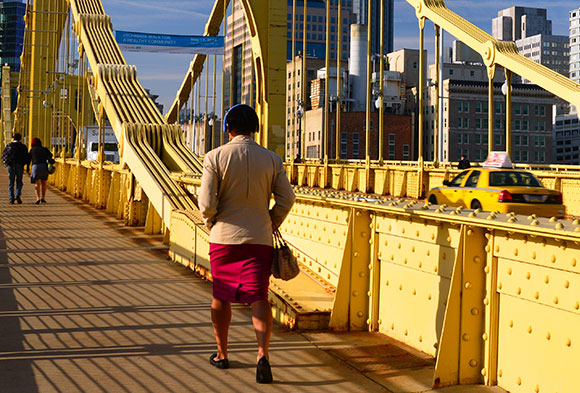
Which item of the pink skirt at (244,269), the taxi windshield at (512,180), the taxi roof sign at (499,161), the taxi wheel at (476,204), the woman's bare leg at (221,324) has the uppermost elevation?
the taxi roof sign at (499,161)

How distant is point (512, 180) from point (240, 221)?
471 inches

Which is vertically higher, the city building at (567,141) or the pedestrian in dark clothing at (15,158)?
the city building at (567,141)

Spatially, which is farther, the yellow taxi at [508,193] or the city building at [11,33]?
the city building at [11,33]

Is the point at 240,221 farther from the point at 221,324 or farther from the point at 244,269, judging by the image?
the point at 221,324

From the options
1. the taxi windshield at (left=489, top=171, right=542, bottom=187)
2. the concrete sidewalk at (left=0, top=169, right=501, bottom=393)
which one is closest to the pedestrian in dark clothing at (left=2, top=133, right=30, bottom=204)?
the concrete sidewalk at (left=0, top=169, right=501, bottom=393)

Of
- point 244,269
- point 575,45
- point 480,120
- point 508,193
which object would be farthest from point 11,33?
point 244,269

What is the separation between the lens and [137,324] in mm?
5973

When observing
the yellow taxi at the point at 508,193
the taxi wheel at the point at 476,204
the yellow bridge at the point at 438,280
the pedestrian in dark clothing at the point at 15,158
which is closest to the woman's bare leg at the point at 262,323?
the yellow bridge at the point at 438,280

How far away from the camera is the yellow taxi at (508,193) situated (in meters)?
15.2

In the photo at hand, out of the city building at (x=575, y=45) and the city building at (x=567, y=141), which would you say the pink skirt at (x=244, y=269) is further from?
the city building at (x=575, y=45)

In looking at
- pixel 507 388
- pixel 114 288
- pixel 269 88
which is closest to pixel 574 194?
pixel 269 88

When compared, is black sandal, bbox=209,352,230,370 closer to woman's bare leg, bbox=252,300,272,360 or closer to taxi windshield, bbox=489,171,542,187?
woman's bare leg, bbox=252,300,272,360

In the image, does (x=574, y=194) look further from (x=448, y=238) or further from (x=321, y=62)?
(x=321, y=62)

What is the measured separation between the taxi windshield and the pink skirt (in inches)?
463
